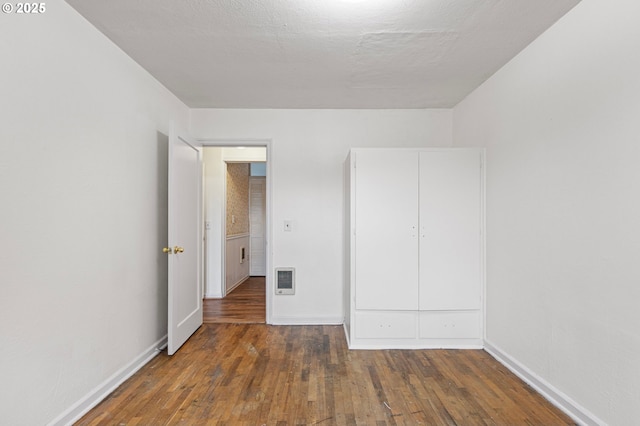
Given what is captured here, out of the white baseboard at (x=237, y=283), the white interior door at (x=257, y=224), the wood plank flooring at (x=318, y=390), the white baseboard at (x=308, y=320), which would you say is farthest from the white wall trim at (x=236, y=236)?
the wood plank flooring at (x=318, y=390)

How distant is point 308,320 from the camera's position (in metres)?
3.42

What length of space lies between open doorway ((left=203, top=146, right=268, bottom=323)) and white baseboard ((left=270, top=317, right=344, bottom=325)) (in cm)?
24

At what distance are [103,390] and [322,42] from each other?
8.87 feet

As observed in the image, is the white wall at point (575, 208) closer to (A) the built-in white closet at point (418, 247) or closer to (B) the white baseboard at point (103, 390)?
(A) the built-in white closet at point (418, 247)

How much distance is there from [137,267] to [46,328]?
834 millimetres

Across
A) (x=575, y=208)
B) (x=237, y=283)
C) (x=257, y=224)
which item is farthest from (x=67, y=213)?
(x=257, y=224)

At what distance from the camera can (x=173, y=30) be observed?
6.55 feet

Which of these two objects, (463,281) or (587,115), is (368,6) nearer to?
(587,115)

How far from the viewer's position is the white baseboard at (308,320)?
11.2 feet

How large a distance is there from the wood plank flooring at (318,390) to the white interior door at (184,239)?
0.86 ft

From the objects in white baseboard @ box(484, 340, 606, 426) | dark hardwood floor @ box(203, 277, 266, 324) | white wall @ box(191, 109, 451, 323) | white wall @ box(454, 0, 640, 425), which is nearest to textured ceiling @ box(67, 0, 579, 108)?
white wall @ box(454, 0, 640, 425)

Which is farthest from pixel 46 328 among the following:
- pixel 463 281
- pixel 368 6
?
pixel 463 281

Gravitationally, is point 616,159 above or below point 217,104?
below

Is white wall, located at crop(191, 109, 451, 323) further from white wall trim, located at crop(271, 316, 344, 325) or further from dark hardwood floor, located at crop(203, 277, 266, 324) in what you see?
dark hardwood floor, located at crop(203, 277, 266, 324)
